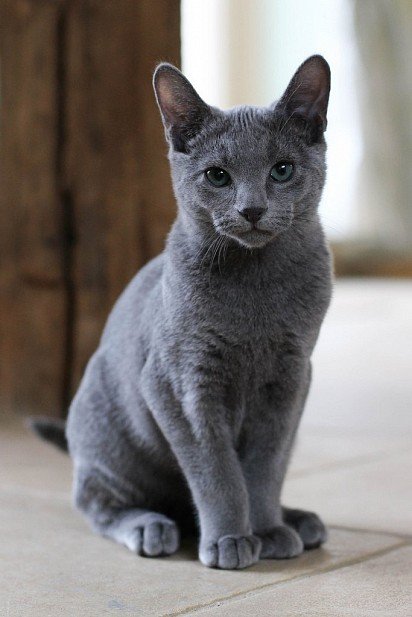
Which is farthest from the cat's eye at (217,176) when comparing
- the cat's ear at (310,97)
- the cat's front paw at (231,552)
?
the cat's front paw at (231,552)

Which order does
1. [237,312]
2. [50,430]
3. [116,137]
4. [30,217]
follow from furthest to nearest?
[30,217] → [116,137] → [50,430] → [237,312]

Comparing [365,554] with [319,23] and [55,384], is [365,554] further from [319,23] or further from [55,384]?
[319,23]

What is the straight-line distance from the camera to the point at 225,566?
4.72ft

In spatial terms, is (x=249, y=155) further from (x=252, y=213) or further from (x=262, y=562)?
(x=262, y=562)

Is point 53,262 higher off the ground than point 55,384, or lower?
higher

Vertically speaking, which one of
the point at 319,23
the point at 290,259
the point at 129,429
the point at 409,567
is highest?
the point at 319,23

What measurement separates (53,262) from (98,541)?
4.07ft

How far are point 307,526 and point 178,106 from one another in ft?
2.43

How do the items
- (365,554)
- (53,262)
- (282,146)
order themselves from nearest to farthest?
Result: (282,146), (365,554), (53,262)

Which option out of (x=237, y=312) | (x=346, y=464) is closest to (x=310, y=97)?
(x=237, y=312)

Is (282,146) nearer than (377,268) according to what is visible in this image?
Yes

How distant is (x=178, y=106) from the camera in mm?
1488

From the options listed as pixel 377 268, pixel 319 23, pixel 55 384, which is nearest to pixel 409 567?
pixel 55 384

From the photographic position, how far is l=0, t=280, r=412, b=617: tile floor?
1.28m
